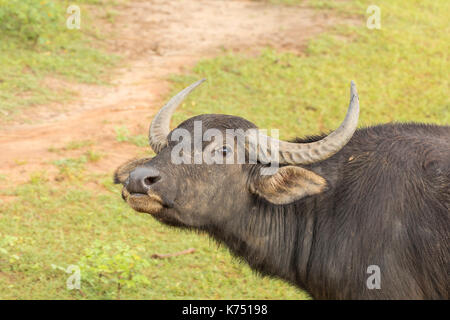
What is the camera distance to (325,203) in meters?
4.23

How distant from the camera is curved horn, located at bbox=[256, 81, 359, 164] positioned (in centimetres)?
392

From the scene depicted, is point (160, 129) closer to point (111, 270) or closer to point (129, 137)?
point (111, 270)

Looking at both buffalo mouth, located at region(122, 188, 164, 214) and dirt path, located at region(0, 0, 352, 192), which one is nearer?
buffalo mouth, located at region(122, 188, 164, 214)

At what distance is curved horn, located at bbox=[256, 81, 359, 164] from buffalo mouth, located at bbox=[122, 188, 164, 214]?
77 centimetres

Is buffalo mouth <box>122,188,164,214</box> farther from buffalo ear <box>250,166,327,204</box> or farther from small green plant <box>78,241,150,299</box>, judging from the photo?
small green plant <box>78,241,150,299</box>

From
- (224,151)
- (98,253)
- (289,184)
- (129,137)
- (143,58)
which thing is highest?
(143,58)

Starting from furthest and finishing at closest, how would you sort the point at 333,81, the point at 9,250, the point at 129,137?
the point at 333,81, the point at 129,137, the point at 9,250

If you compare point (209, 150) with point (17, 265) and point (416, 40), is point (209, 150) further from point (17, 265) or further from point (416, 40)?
point (416, 40)

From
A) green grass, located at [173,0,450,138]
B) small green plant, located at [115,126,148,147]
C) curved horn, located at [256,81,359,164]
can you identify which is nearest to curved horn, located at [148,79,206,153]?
curved horn, located at [256,81,359,164]

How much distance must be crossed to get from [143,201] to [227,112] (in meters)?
5.17

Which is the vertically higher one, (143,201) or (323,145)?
(323,145)

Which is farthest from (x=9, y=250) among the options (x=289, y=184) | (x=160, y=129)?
(x=289, y=184)

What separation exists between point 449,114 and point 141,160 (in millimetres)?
6378

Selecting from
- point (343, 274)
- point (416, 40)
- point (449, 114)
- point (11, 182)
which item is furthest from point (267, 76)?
point (343, 274)
